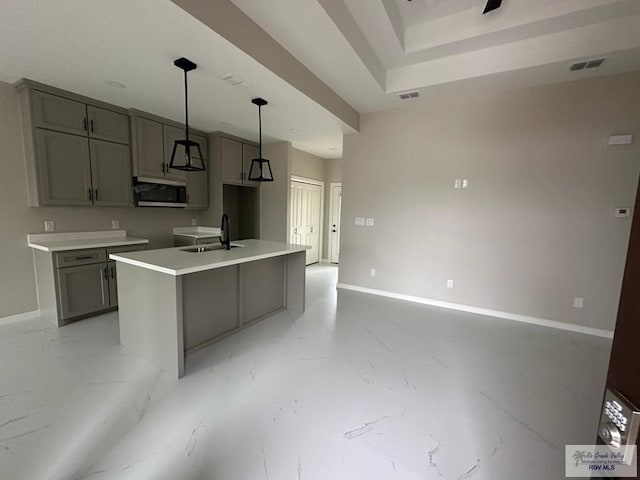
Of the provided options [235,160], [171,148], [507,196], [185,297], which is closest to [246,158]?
[235,160]

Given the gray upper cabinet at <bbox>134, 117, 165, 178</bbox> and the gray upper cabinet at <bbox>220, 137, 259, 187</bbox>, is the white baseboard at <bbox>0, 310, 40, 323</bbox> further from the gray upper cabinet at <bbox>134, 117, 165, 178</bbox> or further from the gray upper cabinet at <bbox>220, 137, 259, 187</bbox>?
the gray upper cabinet at <bbox>220, 137, 259, 187</bbox>

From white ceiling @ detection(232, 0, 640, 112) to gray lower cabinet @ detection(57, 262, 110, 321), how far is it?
3211mm

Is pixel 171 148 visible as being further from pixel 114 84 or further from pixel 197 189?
pixel 114 84

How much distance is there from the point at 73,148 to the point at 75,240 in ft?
3.70

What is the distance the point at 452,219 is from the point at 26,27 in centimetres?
461

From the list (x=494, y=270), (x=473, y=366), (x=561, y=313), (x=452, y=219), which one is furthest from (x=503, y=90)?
(x=473, y=366)

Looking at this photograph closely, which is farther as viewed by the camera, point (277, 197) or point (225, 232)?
point (277, 197)

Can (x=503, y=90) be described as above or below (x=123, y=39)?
above

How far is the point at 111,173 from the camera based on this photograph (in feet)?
11.9

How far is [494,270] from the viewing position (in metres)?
3.70

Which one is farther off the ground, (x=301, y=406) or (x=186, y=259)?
(x=186, y=259)

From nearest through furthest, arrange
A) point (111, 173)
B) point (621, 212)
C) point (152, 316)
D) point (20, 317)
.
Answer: point (152, 316) < point (621, 212) < point (20, 317) < point (111, 173)

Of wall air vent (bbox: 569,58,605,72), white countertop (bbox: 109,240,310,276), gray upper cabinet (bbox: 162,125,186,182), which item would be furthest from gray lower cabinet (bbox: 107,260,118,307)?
wall air vent (bbox: 569,58,605,72)

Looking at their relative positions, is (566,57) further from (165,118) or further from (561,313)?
(165,118)
